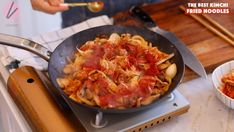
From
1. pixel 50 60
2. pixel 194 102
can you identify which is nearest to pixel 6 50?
pixel 50 60

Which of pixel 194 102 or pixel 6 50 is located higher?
pixel 6 50

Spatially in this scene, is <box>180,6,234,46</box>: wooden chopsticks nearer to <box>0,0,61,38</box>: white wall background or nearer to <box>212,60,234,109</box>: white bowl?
<box>212,60,234,109</box>: white bowl

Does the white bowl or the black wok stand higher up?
the black wok

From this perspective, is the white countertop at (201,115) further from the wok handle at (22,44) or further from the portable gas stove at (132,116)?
the wok handle at (22,44)

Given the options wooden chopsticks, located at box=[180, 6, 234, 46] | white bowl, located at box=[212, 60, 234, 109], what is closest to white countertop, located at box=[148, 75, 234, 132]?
white bowl, located at box=[212, 60, 234, 109]

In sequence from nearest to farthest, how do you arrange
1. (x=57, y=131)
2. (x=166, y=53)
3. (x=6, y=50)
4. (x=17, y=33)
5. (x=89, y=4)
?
(x=57, y=131)
(x=166, y=53)
(x=6, y=50)
(x=89, y=4)
(x=17, y=33)

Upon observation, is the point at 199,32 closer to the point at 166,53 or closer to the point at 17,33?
the point at 166,53

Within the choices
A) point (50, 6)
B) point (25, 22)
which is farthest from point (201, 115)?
point (25, 22)
